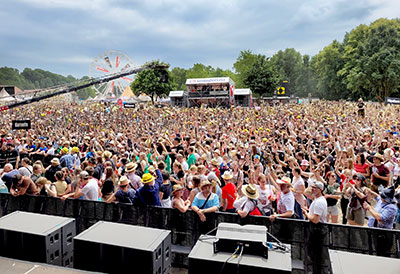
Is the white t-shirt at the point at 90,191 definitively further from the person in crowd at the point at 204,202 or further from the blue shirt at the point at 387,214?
the blue shirt at the point at 387,214

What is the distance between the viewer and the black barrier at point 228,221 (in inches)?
173

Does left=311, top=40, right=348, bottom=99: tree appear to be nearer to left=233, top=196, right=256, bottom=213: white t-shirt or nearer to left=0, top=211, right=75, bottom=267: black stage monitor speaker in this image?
left=233, top=196, right=256, bottom=213: white t-shirt

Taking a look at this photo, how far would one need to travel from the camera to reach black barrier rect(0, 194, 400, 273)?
4.40 metres

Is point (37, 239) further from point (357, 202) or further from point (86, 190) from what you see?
point (357, 202)

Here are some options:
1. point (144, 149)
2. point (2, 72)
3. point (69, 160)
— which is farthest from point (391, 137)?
point (2, 72)

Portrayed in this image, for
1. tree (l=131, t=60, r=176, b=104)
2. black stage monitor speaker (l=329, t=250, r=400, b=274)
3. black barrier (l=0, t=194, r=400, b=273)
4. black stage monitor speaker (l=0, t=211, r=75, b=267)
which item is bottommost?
black barrier (l=0, t=194, r=400, b=273)

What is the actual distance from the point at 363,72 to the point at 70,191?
50.4m

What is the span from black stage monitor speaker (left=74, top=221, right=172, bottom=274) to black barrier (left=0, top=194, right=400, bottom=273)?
1.70 m

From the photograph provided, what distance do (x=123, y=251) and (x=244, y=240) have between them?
137 cm

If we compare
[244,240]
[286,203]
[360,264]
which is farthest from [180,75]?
[360,264]

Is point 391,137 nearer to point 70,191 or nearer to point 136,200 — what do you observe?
point 136,200

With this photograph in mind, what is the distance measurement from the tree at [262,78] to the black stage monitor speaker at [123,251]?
2204 inches

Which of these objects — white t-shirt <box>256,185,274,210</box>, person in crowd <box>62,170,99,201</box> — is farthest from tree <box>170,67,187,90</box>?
white t-shirt <box>256,185,274,210</box>

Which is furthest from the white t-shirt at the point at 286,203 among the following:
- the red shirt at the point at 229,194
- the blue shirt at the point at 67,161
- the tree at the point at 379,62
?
the tree at the point at 379,62
